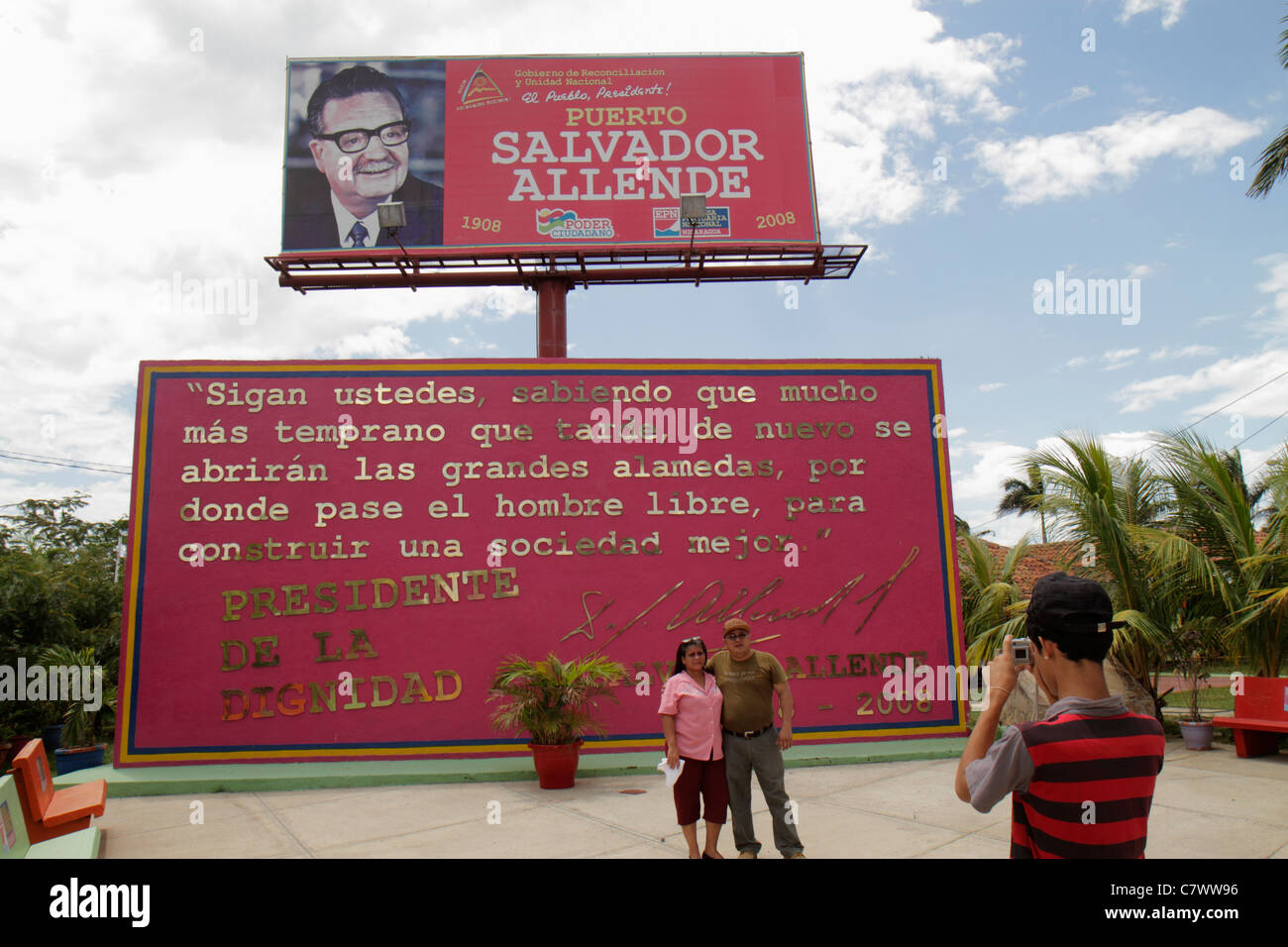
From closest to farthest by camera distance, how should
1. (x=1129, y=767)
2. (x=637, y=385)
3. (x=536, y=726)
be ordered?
(x=1129, y=767) → (x=536, y=726) → (x=637, y=385)

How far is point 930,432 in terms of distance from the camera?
428 inches

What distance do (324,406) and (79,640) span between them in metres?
5.94

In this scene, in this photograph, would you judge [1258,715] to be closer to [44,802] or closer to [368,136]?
[44,802]

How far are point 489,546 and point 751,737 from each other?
5.04 m

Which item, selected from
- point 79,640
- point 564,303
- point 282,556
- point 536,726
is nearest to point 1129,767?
point 536,726

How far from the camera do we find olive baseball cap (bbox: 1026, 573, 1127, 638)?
2.49 m

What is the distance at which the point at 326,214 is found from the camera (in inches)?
494

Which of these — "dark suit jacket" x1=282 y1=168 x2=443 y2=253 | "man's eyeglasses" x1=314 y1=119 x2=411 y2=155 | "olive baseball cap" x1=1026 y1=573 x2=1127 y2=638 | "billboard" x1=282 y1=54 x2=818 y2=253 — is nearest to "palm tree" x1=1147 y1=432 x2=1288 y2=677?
"billboard" x1=282 y1=54 x2=818 y2=253

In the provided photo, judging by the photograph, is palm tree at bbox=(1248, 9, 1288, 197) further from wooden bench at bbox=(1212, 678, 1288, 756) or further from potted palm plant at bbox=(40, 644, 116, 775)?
potted palm plant at bbox=(40, 644, 116, 775)

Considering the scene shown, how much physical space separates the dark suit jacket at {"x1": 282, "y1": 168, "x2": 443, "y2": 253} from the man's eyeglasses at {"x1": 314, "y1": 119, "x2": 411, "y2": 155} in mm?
591

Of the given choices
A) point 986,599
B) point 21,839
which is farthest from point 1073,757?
point 986,599

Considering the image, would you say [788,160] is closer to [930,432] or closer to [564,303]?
[564,303]

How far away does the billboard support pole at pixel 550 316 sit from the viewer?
12.6m

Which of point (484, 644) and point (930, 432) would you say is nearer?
point (484, 644)
